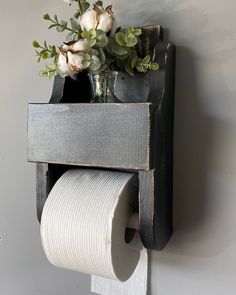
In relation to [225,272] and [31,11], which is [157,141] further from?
[31,11]

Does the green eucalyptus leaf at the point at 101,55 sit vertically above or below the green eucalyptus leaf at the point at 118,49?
below

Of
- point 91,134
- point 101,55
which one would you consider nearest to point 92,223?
point 91,134

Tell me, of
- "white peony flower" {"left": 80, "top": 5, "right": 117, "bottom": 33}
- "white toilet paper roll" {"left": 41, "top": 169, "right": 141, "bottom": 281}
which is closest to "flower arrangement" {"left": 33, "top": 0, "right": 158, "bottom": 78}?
"white peony flower" {"left": 80, "top": 5, "right": 117, "bottom": 33}

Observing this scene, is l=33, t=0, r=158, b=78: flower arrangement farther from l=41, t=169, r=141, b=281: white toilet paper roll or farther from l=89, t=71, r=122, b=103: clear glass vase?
l=41, t=169, r=141, b=281: white toilet paper roll

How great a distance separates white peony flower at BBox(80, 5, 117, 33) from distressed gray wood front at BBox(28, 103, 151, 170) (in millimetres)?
102

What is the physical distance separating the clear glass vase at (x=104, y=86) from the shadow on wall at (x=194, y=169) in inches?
3.8

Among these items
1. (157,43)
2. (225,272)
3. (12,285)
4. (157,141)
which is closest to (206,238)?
(225,272)

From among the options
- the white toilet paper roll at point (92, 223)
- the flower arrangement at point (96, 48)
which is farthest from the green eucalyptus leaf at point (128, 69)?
the white toilet paper roll at point (92, 223)

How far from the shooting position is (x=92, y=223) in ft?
1.44

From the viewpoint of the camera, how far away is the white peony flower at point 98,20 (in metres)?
0.44

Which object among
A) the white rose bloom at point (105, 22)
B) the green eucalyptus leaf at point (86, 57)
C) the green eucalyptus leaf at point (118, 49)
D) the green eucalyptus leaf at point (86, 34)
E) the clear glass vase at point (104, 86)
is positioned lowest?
the clear glass vase at point (104, 86)

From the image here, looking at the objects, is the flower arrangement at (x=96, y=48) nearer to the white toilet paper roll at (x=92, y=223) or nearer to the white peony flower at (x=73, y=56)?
the white peony flower at (x=73, y=56)

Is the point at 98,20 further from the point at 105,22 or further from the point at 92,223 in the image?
the point at 92,223

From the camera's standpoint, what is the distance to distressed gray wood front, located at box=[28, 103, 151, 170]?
417 mm
